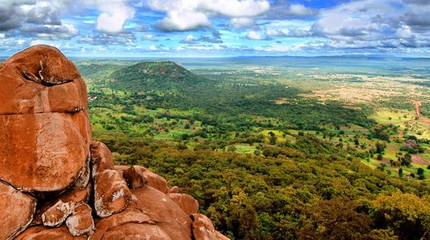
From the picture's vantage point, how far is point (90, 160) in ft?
52.1

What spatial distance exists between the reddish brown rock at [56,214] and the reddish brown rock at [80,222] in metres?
0.29

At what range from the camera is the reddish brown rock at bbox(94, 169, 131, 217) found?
1459cm

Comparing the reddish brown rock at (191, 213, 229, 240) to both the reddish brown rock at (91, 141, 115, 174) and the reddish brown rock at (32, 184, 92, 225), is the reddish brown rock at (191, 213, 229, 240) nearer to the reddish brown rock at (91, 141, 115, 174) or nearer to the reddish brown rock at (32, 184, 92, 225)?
the reddish brown rock at (91, 141, 115, 174)

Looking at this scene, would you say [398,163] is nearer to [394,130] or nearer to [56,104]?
[394,130]

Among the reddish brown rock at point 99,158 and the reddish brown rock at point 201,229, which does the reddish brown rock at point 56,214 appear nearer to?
the reddish brown rock at point 99,158

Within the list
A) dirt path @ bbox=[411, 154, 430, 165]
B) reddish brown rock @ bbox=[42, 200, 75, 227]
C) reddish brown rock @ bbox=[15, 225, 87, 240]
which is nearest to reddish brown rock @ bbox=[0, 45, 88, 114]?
reddish brown rock @ bbox=[42, 200, 75, 227]

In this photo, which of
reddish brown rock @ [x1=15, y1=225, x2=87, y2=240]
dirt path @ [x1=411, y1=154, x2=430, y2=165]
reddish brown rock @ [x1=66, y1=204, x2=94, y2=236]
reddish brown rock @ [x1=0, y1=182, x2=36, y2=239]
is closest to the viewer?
reddish brown rock @ [x1=0, y1=182, x2=36, y2=239]

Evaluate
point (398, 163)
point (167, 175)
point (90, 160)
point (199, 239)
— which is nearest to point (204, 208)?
point (167, 175)

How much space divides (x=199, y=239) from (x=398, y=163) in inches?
5161

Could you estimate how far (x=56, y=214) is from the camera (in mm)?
13586

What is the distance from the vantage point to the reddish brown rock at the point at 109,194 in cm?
1459

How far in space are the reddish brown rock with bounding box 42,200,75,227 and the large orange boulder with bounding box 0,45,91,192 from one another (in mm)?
767

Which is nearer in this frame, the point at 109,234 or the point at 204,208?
the point at 109,234

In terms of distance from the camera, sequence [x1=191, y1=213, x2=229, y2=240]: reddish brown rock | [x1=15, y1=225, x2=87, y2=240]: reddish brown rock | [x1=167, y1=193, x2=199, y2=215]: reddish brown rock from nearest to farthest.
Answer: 1. [x1=15, y1=225, x2=87, y2=240]: reddish brown rock
2. [x1=191, y1=213, x2=229, y2=240]: reddish brown rock
3. [x1=167, y1=193, x2=199, y2=215]: reddish brown rock
